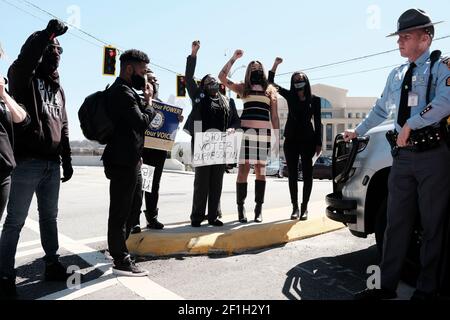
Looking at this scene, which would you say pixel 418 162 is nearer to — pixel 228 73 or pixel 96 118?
pixel 96 118

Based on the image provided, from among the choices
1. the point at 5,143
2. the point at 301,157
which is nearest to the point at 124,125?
the point at 5,143

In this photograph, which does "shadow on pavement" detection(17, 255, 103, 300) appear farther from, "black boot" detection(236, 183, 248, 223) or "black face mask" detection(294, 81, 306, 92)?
"black face mask" detection(294, 81, 306, 92)

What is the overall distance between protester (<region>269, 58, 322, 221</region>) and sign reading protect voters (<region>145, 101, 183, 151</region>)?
1.38 metres

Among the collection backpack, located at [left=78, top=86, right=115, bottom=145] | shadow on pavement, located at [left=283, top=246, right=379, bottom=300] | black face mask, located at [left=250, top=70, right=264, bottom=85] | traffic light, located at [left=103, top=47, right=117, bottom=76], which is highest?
traffic light, located at [left=103, top=47, right=117, bottom=76]

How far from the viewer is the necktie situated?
292 centimetres

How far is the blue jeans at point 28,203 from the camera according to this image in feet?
10.2

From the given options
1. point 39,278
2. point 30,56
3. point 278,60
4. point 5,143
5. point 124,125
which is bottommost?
point 39,278

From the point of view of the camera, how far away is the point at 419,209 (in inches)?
113

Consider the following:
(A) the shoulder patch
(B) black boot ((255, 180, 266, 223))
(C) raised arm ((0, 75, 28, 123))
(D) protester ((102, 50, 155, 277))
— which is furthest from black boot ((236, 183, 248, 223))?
(C) raised arm ((0, 75, 28, 123))

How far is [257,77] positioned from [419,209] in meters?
2.84

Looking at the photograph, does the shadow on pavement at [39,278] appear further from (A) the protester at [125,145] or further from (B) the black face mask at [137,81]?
(B) the black face mask at [137,81]

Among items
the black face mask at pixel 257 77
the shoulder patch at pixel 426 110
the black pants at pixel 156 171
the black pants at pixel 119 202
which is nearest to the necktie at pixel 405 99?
the shoulder patch at pixel 426 110
